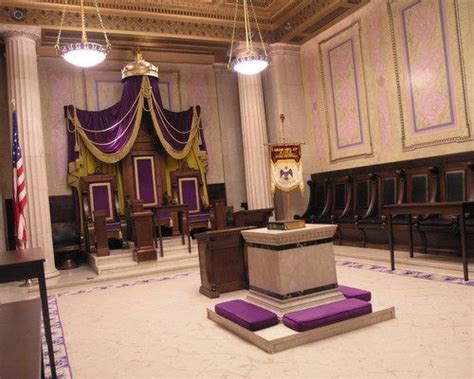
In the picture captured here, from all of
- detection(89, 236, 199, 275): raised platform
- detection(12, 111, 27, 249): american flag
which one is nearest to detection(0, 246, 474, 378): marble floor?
detection(12, 111, 27, 249): american flag

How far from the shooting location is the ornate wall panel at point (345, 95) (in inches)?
298

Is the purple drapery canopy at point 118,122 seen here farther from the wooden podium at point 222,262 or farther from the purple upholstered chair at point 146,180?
the wooden podium at point 222,262

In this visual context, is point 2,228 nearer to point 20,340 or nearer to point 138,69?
point 138,69

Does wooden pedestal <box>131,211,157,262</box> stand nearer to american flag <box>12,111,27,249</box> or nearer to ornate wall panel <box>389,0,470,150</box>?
american flag <box>12,111,27,249</box>

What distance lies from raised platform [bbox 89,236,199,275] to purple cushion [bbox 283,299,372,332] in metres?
3.55

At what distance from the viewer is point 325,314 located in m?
3.09

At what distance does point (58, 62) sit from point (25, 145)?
8.38 ft

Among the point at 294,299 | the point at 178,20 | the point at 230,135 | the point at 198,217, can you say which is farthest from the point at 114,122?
the point at 294,299

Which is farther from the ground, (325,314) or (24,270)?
(24,270)

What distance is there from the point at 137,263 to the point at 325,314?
3.98 meters

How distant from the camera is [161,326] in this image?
3652mm

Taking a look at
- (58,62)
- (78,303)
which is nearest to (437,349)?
(78,303)

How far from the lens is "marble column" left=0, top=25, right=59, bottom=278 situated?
21.2ft

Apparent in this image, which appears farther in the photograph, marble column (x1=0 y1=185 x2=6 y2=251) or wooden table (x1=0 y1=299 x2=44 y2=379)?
marble column (x1=0 y1=185 x2=6 y2=251)
